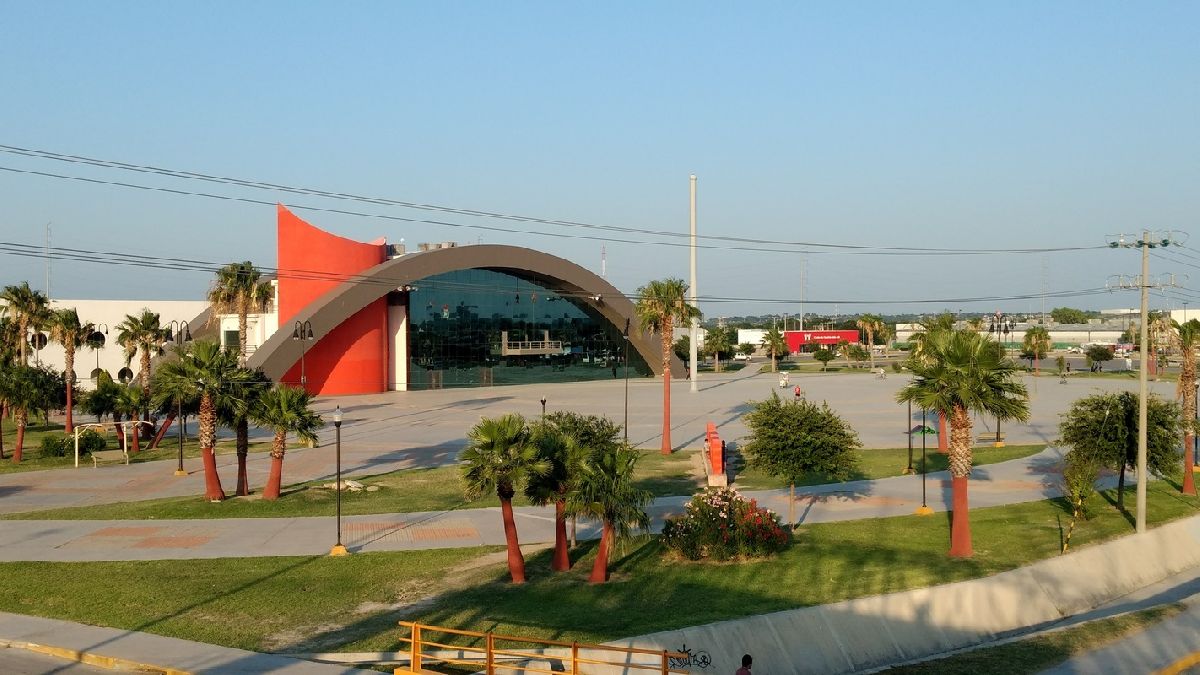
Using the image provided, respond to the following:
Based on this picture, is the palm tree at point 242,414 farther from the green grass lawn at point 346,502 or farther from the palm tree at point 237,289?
the palm tree at point 237,289

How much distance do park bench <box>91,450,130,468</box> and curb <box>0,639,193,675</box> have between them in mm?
26244

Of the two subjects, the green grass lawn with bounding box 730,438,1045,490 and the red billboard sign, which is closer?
the green grass lawn with bounding box 730,438,1045,490

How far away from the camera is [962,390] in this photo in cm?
2516

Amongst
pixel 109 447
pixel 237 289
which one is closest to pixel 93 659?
pixel 109 447

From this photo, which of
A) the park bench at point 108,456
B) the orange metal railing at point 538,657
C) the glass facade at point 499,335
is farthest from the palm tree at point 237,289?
the orange metal railing at point 538,657

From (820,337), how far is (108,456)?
412ft

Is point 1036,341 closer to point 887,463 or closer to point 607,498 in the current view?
point 887,463

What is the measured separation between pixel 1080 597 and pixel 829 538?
6265 millimetres

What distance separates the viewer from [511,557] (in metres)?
23.1

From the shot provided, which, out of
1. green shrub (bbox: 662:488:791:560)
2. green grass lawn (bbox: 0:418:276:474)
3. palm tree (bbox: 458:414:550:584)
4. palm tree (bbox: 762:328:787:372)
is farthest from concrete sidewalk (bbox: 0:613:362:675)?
palm tree (bbox: 762:328:787:372)

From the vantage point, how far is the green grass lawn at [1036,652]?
1825 centimetres

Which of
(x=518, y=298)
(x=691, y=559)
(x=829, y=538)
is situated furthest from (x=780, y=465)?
(x=518, y=298)

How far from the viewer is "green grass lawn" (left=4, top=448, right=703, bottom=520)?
1236 inches

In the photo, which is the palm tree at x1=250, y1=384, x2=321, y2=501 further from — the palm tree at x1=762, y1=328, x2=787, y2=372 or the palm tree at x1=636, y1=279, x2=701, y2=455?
the palm tree at x1=762, y1=328, x2=787, y2=372
